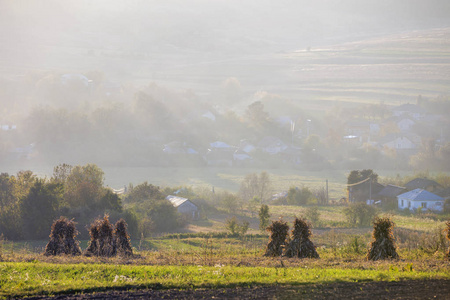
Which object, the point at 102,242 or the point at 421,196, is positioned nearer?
the point at 102,242

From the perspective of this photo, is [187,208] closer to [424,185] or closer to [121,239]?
[121,239]

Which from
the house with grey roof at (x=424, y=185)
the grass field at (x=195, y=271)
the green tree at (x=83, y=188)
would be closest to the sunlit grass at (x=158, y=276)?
the grass field at (x=195, y=271)

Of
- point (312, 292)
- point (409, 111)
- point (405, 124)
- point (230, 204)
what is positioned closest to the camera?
point (312, 292)

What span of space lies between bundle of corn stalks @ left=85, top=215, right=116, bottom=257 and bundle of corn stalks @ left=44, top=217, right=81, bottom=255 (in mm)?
508

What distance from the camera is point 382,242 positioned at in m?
14.0

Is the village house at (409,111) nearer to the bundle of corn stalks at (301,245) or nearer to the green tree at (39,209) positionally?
the green tree at (39,209)

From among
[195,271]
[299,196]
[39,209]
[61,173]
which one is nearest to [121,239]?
[195,271]

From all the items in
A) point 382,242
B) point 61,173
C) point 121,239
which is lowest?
point 121,239

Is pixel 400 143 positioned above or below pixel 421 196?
above

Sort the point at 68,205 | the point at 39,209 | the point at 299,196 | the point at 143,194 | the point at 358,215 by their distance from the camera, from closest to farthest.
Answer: the point at 39,209
the point at 68,205
the point at 358,215
the point at 143,194
the point at 299,196

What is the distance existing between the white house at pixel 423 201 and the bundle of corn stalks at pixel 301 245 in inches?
1072

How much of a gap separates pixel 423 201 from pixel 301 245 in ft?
92.1

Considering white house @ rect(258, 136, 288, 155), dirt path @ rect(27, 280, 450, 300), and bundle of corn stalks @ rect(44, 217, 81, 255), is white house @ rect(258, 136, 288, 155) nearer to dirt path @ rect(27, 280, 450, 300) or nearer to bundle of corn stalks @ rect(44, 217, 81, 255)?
bundle of corn stalks @ rect(44, 217, 81, 255)

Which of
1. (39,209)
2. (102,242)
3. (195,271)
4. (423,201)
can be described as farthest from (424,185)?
(195,271)
